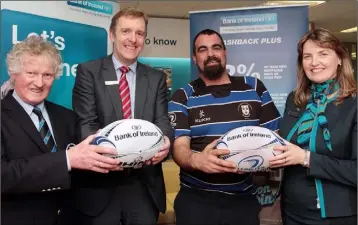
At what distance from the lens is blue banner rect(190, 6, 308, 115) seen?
11.9ft

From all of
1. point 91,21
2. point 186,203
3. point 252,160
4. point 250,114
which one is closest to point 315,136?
point 252,160

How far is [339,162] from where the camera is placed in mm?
1916

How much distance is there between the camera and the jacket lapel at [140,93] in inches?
86.4

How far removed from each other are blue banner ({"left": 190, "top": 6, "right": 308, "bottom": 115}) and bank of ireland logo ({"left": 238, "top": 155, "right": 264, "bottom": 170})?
177 cm

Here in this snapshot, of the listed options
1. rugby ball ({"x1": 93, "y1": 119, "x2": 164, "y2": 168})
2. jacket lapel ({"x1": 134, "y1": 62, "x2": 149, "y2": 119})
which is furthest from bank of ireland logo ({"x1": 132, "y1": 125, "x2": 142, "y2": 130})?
jacket lapel ({"x1": 134, "y1": 62, "x2": 149, "y2": 119})

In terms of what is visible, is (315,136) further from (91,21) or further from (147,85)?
(91,21)

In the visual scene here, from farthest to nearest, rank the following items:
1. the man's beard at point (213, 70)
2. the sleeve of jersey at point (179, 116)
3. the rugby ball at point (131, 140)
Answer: the man's beard at point (213, 70), the sleeve of jersey at point (179, 116), the rugby ball at point (131, 140)

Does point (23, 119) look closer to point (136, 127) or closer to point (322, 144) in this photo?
point (136, 127)

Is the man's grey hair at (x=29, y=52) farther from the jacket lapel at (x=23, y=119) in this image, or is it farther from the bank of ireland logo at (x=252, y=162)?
the bank of ireland logo at (x=252, y=162)

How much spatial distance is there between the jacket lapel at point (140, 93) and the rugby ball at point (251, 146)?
511 millimetres

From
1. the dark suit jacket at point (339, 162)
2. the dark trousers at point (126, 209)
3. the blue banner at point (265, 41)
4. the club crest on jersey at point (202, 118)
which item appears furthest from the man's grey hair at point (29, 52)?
the blue banner at point (265, 41)

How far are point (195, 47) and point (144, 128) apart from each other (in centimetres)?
95

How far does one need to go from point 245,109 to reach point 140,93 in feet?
2.13

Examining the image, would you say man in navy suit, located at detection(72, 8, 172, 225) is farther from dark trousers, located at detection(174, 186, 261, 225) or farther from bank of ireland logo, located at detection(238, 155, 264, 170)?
bank of ireland logo, located at detection(238, 155, 264, 170)
